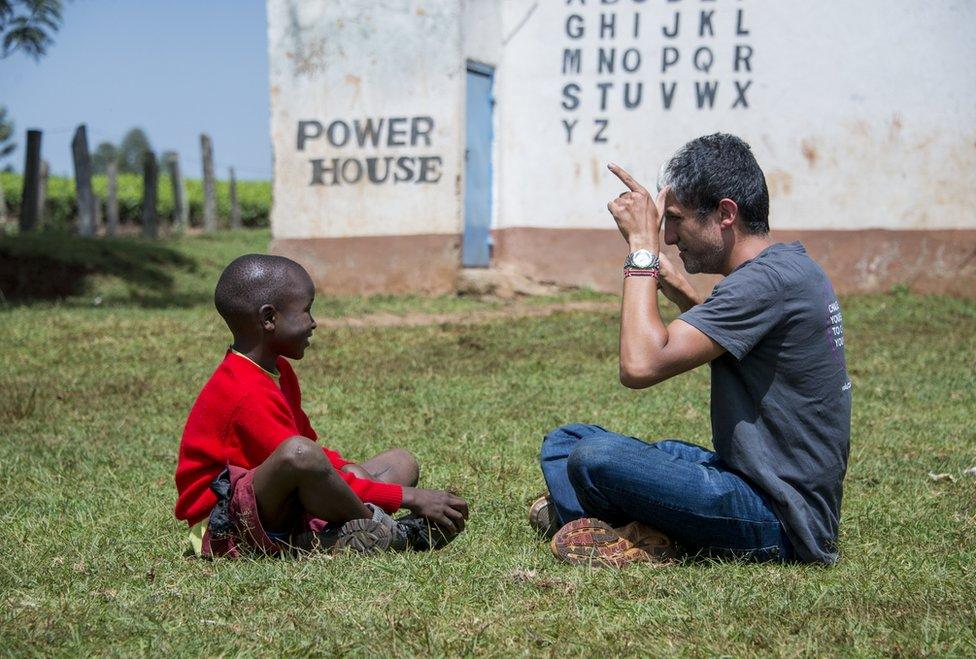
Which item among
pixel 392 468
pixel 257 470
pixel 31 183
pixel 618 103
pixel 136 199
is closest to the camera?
pixel 257 470

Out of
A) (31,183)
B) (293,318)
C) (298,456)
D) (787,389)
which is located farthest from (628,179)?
(31,183)

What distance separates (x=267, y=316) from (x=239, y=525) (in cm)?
70

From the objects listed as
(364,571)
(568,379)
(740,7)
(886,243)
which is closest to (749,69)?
(740,7)

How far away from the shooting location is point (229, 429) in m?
3.64

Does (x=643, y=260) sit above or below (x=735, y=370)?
above

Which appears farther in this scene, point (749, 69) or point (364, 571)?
point (749, 69)

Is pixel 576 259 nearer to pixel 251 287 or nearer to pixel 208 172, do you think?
pixel 251 287

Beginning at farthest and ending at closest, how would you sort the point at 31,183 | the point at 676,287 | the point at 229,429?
the point at 31,183 < the point at 676,287 < the point at 229,429

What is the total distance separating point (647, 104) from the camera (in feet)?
40.5

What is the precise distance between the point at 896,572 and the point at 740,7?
9.75 meters

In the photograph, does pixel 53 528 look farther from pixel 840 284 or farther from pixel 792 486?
pixel 840 284

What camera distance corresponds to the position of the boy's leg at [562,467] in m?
3.82

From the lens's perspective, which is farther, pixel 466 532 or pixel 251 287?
pixel 466 532

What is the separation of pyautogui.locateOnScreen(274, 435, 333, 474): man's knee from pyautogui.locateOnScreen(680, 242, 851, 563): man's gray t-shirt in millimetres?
1219
